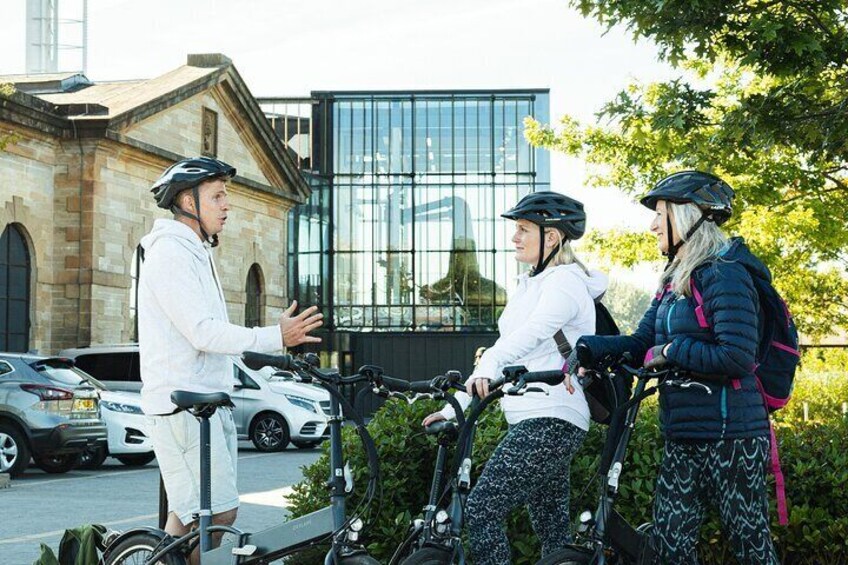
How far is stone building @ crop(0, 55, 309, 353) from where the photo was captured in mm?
30547

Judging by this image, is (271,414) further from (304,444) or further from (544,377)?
(544,377)

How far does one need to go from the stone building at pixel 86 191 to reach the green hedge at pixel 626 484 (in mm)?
21837

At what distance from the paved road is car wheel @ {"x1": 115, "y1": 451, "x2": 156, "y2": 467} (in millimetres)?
171

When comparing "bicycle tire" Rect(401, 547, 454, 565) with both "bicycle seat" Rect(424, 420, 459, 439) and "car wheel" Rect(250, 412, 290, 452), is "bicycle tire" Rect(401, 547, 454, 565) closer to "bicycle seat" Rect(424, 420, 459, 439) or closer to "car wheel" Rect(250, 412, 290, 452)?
"bicycle seat" Rect(424, 420, 459, 439)

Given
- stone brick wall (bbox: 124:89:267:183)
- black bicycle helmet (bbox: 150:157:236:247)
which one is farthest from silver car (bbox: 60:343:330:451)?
black bicycle helmet (bbox: 150:157:236:247)

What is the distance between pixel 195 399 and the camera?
486cm

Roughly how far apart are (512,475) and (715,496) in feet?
2.42

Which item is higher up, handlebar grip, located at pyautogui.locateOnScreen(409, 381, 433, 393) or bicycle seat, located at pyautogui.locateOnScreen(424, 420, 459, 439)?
handlebar grip, located at pyautogui.locateOnScreen(409, 381, 433, 393)

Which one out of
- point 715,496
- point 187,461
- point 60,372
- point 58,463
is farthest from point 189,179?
point 58,463

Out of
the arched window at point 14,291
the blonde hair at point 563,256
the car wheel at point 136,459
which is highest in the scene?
the arched window at point 14,291

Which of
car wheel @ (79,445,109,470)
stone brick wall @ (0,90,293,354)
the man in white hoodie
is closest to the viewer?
the man in white hoodie

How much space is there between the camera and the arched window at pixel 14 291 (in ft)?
99.1

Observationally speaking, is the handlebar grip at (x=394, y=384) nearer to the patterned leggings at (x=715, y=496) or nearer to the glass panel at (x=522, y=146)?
the patterned leggings at (x=715, y=496)

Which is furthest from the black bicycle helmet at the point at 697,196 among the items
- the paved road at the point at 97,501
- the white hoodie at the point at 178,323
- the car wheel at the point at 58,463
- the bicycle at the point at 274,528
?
the car wheel at the point at 58,463
